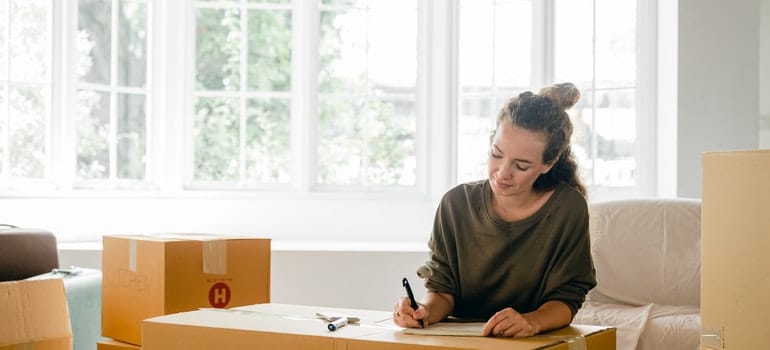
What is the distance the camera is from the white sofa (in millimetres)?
3424

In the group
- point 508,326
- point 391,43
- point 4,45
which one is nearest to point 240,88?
point 391,43

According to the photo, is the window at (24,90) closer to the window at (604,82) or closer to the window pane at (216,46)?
the window pane at (216,46)

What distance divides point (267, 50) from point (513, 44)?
1.18m

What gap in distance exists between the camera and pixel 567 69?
4.47 m

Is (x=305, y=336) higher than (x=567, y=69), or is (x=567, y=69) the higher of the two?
(x=567, y=69)

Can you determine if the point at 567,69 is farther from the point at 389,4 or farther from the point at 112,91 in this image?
the point at 112,91

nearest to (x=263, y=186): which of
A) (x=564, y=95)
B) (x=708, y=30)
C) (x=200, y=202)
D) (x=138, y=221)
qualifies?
(x=200, y=202)

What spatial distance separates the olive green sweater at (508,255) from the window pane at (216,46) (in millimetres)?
2800

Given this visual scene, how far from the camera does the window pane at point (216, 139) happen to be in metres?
4.65

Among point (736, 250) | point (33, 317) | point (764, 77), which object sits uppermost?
point (764, 77)

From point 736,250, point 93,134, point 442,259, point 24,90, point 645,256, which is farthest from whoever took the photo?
point 93,134

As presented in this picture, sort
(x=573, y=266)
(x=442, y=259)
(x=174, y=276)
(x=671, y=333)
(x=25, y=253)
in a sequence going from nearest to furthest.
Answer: (x=573, y=266) < (x=442, y=259) < (x=174, y=276) < (x=25, y=253) < (x=671, y=333)

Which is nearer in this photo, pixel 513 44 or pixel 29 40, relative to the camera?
pixel 29 40

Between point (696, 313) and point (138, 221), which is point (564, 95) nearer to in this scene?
point (696, 313)
